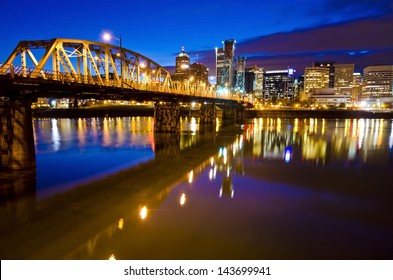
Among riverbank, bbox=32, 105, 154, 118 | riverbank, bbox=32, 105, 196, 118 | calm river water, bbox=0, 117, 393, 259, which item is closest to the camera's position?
calm river water, bbox=0, 117, 393, 259

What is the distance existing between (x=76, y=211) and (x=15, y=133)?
11902 millimetres

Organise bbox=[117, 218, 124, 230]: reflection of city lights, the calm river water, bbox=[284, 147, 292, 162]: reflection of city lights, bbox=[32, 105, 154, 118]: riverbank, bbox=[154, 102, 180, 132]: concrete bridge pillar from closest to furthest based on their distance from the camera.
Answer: the calm river water
bbox=[117, 218, 124, 230]: reflection of city lights
bbox=[284, 147, 292, 162]: reflection of city lights
bbox=[154, 102, 180, 132]: concrete bridge pillar
bbox=[32, 105, 154, 118]: riverbank

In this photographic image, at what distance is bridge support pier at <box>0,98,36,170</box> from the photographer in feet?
76.5

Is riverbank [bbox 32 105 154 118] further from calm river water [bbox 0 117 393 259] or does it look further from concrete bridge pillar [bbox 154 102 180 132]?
calm river water [bbox 0 117 393 259]

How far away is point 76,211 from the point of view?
50.7 feet

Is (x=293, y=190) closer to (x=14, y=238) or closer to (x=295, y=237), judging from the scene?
(x=295, y=237)

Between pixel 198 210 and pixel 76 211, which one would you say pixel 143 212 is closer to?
pixel 198 210

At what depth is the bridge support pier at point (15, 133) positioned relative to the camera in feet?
76.5

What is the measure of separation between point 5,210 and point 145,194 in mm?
7349

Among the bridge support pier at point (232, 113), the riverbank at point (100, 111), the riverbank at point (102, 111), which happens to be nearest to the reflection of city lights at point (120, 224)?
the bridge support pier at point (232, 113)

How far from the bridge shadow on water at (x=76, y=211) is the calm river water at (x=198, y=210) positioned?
50 mm

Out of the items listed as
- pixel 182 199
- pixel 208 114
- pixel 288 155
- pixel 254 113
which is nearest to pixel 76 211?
pixel 182 199

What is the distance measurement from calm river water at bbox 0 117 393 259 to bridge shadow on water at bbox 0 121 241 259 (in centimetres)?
5

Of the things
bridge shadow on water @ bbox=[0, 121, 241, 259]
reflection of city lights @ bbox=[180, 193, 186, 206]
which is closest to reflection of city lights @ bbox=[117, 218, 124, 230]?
bridge shadow on water @ bbox=[0, 121, 241, 259]
